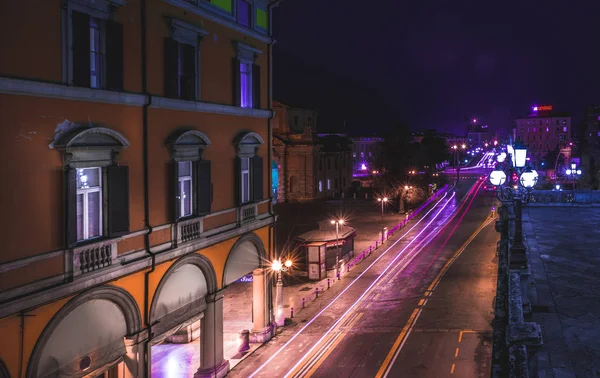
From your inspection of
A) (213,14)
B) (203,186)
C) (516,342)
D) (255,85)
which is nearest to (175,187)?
(203,186)

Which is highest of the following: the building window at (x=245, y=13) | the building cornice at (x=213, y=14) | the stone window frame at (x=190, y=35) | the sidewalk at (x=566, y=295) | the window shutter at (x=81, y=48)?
the building window at (x=245, y=13)

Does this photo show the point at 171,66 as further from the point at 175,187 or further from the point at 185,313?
the point at 185,313

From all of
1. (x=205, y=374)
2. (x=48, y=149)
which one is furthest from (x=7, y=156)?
(x=205, y=374)

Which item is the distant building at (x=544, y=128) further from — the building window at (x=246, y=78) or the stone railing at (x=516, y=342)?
the stone railing at (x=516, y=342)

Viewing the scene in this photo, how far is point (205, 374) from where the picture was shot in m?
20.6

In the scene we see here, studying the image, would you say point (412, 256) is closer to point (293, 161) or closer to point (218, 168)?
point (218, 168)

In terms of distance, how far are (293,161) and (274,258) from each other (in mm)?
64764

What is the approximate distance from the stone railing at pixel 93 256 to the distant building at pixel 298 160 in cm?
7320

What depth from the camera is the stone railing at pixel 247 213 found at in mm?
23144

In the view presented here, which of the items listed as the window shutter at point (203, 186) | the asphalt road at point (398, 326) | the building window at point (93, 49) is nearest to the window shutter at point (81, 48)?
the building window at point (93, 49)

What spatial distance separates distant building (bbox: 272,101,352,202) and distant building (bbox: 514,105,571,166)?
110162mm

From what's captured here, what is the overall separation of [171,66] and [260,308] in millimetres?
11687

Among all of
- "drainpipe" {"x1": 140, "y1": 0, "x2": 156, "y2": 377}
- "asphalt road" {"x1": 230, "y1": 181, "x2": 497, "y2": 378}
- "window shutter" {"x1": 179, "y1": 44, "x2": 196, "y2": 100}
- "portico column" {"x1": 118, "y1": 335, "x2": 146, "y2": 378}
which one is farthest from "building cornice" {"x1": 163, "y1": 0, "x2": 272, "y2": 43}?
→ "asphalt road" {"x1": 230, "y1": 181, "x2": 497, "y2": 378}

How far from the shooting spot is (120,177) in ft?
49.9
